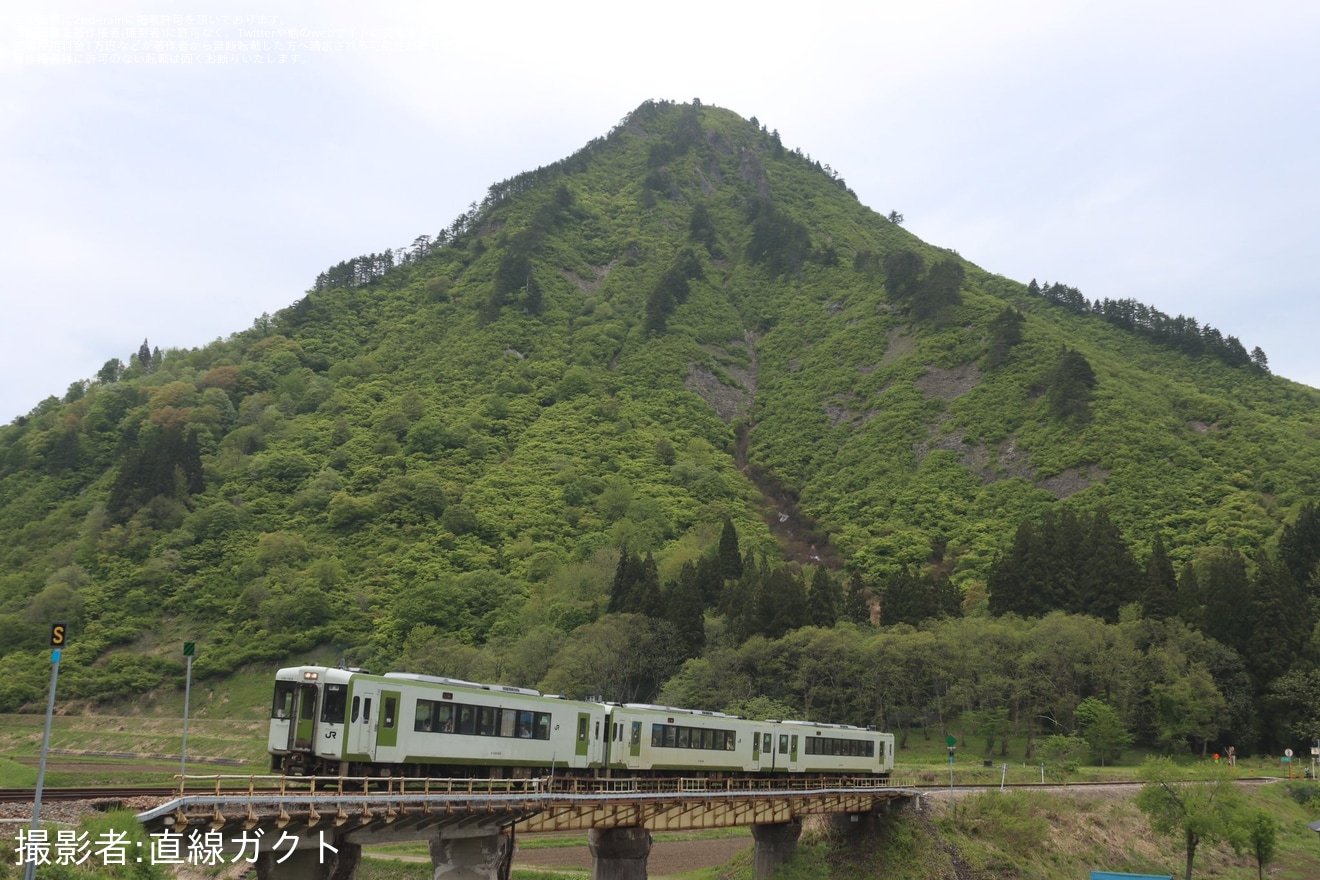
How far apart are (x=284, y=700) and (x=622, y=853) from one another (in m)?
16.0

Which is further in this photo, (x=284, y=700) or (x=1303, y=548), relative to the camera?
(x=1303, y=548)

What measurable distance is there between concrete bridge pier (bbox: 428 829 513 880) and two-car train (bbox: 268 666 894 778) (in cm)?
241

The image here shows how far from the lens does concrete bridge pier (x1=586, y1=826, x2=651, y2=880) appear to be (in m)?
39.6

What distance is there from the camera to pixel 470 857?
3188 centimetres

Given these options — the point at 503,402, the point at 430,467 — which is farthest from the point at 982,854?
the point at 503,402

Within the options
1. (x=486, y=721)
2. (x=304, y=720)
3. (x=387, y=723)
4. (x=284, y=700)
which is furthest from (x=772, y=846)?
(x=284, y=700)

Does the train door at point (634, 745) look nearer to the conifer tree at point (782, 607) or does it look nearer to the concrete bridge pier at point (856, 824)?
the concrete bridge pier at point (856, 824)

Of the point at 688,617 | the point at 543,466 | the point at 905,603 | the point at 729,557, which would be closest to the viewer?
the point at 688,617

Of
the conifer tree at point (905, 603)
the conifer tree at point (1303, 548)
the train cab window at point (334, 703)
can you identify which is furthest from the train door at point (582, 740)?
the conifer tree at point (1303, 548)

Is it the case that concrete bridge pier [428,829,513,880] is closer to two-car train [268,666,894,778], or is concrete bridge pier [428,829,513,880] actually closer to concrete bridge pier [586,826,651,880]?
two-car train [268,666,894,778]

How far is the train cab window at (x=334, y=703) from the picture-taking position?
2941 centimetres

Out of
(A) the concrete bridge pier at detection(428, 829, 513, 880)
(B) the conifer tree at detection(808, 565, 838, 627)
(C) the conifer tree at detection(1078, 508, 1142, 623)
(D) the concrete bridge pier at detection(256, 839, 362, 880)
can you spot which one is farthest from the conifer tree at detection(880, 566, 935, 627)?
(D) the concrete bridge pier at detection(256, 839, 362, 880)

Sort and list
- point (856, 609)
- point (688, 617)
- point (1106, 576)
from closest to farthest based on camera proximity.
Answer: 1. point (688, 617)
2. point (1106, 576)
3. point (856, 609)

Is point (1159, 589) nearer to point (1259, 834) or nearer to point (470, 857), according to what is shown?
point (1259, 834)
